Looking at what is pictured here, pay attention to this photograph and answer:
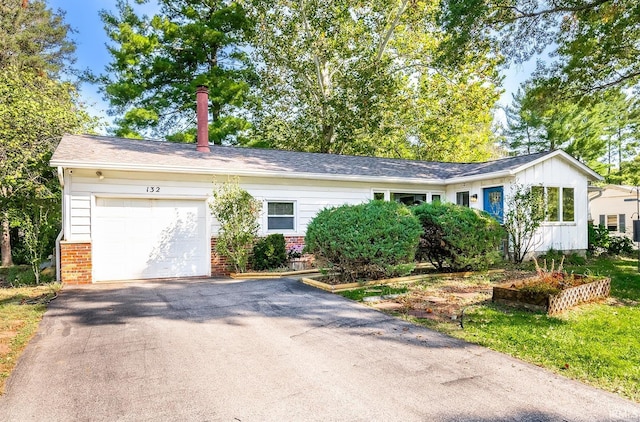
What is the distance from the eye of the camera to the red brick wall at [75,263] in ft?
28.2

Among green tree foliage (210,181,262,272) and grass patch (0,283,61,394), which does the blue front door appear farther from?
grass patch (0,283,61,394)

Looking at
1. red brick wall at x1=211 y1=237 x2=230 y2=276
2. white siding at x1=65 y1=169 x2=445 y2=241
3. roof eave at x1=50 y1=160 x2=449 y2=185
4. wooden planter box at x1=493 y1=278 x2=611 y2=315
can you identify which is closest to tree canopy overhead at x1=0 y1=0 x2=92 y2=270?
white siding at x1=65 y1=169 x2=445 y2=241

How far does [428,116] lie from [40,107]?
17.6 meters

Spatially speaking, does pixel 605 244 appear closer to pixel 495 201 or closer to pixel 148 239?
pixel 495 201

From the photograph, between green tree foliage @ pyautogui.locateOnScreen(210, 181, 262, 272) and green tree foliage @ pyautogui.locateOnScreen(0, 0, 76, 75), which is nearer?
green tree foliage @ pyautogui.locateOnScreen(210, 181, 262, 272)

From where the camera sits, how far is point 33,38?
17.2 m

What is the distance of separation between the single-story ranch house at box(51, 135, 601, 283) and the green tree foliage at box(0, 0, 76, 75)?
27.9 ft

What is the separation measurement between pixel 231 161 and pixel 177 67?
1136 centimetres

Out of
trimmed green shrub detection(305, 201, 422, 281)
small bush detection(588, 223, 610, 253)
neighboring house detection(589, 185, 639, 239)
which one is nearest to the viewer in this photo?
trimmed green shrub detection(305, 201, 422, 281)

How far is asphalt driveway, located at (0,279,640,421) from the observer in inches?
117

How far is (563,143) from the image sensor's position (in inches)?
1002

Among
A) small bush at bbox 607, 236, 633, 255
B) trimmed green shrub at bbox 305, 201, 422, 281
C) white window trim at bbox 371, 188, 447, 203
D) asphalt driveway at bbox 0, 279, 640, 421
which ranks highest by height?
white window trim at bbox 371, 188, 447, 203

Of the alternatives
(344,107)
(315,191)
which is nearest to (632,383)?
(315,191)

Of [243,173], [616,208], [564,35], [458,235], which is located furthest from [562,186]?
[616,208]
